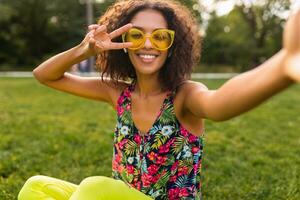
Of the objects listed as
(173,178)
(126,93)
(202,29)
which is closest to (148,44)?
(126,93)

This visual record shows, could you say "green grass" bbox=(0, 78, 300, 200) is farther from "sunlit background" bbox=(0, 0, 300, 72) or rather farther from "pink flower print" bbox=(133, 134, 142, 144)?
"sunlit background" bbox=(0, 0, 300, 72)

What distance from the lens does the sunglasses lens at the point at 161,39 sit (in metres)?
2.21

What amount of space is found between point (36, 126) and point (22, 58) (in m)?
26.9

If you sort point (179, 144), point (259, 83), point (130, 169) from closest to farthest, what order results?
point (259, 83), point (179, 144), point (130, 169)

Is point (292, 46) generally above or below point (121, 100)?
above

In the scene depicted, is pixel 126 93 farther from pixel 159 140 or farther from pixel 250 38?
pixel 250 38

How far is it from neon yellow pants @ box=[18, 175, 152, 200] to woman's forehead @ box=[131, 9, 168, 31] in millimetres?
754

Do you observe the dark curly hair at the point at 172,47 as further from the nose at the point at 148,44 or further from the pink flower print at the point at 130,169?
the pink flower print at the point at 130,169

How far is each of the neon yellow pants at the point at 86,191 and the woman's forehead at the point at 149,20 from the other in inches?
29.7

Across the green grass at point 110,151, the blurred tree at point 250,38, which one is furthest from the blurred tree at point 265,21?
the green grass at point 110,151

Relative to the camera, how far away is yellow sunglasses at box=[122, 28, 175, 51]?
221cm

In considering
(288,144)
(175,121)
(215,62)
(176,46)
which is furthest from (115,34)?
(215,62)

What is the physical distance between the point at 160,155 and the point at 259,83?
0.98 m

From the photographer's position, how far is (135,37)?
88.4 inches
